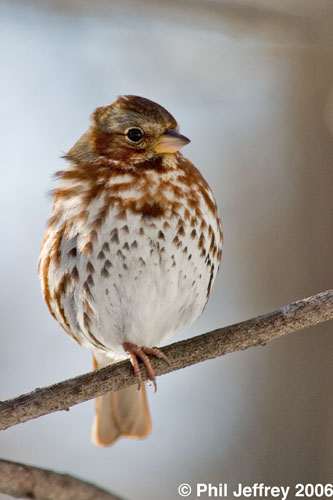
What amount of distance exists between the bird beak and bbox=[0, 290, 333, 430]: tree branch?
0.87 meters

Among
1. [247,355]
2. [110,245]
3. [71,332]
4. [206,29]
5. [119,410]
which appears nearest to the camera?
[110,245]

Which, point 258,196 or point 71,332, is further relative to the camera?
point 258,196

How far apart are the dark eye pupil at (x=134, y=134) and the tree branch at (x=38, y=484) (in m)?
1.58

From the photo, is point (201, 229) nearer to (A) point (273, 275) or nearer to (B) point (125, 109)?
(B) point (125, 109)

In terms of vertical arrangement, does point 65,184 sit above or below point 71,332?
above

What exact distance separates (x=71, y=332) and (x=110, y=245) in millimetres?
717

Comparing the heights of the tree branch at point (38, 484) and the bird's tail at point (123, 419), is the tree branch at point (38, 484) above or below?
below

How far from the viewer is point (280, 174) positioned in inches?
228

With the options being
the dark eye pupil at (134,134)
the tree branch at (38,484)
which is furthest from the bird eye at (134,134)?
the tree branch at (38,484)

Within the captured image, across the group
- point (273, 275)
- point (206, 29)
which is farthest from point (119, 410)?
point (206, 29)

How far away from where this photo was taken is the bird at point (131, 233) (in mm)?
3758

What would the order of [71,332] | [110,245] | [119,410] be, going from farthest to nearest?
1. [119,410]
2. [71,332]
3. [110,245]

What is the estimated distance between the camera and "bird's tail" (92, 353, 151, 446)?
4.78 metres

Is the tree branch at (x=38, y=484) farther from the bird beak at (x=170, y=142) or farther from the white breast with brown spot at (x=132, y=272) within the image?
the bird beak at (x=170, y=142)
